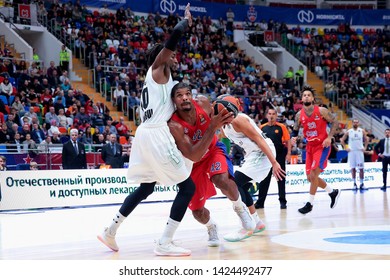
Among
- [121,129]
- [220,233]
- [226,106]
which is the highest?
[226,106]

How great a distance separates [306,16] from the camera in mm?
40312

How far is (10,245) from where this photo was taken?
26.3 ft

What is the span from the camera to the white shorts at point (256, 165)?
9.75 m

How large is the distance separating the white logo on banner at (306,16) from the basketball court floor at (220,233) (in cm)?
2754

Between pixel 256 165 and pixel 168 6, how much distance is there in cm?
2643

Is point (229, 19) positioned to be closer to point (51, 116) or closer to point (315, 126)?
point (51, 116)

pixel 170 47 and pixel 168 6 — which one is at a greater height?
pixel 168 6

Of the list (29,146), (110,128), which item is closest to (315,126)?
(29,146)

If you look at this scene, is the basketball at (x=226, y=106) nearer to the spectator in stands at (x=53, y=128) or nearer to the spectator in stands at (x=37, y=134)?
the spectator in stands at (x=37, y=134)

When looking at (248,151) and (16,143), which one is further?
(16,143)

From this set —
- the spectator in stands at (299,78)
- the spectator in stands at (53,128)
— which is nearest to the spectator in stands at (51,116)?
the spectator in stands at (53,128)

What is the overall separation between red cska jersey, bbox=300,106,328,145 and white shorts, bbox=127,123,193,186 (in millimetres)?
5697
